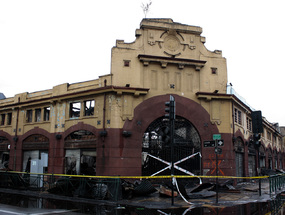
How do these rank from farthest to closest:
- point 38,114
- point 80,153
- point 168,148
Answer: point 38,114 < point 80,153 < point 168,148

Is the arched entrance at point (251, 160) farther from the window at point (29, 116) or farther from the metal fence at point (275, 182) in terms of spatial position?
the window at point (29, 116)

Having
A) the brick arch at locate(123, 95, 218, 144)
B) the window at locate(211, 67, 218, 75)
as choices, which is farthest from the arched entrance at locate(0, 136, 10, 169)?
the window at locate(211, 67, 218, 75)

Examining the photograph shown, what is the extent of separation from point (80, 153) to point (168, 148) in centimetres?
678

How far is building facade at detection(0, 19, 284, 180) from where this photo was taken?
69.1 feet

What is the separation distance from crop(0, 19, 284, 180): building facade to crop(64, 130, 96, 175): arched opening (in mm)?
74

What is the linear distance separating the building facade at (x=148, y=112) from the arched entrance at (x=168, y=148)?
7 centimetres

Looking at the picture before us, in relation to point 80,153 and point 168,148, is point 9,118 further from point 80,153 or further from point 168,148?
point 168,148

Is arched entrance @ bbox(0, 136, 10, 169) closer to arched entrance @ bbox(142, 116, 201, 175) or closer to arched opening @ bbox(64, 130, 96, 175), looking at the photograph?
arched opening @ bbox(64, 130, 96, 175)

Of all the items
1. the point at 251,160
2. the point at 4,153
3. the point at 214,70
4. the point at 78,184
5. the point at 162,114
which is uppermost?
the point at 214,70

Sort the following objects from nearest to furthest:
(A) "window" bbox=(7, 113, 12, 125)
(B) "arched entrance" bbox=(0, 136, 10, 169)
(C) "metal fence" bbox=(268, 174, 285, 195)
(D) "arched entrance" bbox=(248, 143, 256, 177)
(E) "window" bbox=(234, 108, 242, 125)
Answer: (C) "metal fence" bbox=(268, 174, 285, 195) → (E) "window" bbox=(234, 108, 242, 125) → (D) "arched entrance" bbox=(248, 143, 256, 177) → (B) "arched entrance" bbox=(0, 136, 10, 169) → (A) "window" bbox=(7, 113, 12, 125)

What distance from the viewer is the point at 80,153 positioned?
73.5 ft

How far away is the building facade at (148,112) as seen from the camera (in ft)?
69.1

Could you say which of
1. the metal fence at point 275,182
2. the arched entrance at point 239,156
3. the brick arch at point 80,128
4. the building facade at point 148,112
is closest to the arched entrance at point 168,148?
the building facade at point 148,112

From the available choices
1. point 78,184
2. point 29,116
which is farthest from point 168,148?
point 29,116
